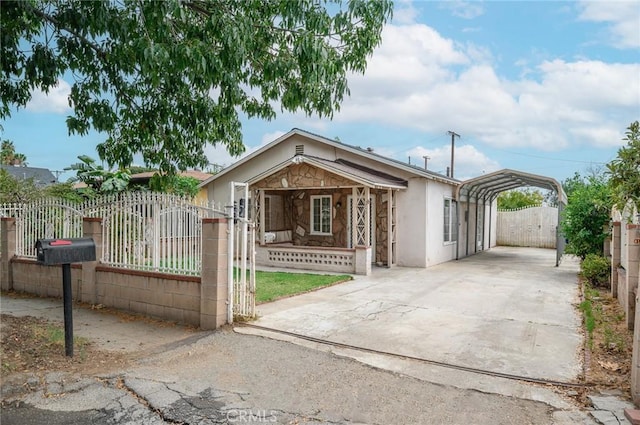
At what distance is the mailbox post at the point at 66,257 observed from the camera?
5.23m

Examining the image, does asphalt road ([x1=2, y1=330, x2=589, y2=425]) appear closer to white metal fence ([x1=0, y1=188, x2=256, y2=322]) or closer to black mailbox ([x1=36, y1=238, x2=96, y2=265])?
black mailbox ([x1=36, y1=238, x2=96, y2=265])

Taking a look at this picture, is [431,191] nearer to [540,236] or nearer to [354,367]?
[354,367]

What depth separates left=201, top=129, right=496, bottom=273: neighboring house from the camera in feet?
44.0

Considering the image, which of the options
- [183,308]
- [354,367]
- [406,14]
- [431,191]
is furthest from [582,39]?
[183,308]

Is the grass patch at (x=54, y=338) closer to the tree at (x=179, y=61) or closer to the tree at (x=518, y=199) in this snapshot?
the tree at (x=179, y=61)

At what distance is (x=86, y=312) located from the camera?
7.72 m

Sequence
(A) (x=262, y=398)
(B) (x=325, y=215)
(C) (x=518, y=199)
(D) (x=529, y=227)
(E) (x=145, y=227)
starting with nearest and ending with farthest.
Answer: (A) (x=262, y=398) → (E) (x=145, y=227) → (B) (x=325, y=215) → (D) (x=529, y=227) → (C) (x=518, y=199)

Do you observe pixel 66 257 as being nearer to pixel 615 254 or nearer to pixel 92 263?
pixel 92 263

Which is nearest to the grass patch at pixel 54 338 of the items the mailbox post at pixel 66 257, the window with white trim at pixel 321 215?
the mailbox post at pixel 66 257

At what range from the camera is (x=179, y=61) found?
469 cm

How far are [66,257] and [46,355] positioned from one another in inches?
50.0

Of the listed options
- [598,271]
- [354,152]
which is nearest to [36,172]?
[354,152]

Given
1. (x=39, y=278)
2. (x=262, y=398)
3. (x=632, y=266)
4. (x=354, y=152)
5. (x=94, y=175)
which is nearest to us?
(x=262, y=398)

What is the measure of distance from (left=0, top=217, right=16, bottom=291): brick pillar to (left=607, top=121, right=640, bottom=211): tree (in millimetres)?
12157
